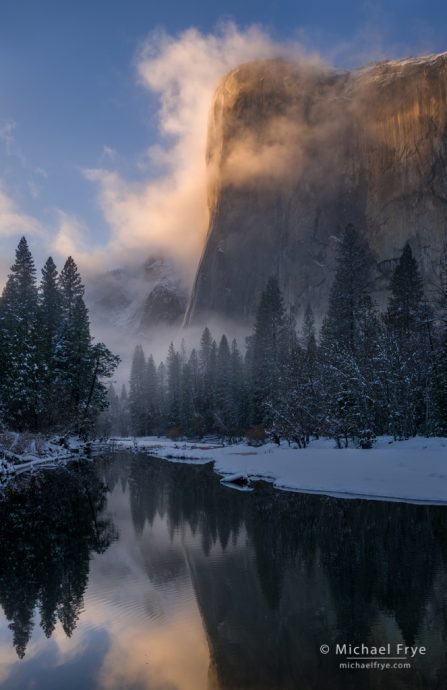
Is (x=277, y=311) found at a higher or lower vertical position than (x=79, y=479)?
higher

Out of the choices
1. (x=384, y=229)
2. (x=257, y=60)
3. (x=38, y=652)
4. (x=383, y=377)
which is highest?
(x=257, y=60)

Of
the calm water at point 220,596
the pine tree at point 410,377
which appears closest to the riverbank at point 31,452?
the calm water at point 220,596

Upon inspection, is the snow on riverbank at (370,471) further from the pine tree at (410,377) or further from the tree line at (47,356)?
the tree line at (47,356)

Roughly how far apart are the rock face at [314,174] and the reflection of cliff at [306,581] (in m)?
77.8

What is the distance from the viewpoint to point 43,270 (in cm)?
5262

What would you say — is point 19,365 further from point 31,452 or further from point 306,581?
point 306,581

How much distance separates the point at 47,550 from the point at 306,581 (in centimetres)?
668

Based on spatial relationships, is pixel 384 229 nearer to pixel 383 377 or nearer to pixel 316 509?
pixel 383 377

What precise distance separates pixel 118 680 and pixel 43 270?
5125 cm

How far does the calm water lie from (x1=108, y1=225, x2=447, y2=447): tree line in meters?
12.8

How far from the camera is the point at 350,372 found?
31.3 metres

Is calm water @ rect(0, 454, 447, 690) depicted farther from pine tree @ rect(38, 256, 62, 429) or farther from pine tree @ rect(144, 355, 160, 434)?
pine tree @ rect(144, 355, 160, 434)

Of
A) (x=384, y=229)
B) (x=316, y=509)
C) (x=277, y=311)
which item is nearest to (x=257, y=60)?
(x=384, y=229)

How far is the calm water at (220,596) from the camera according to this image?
6375mm
